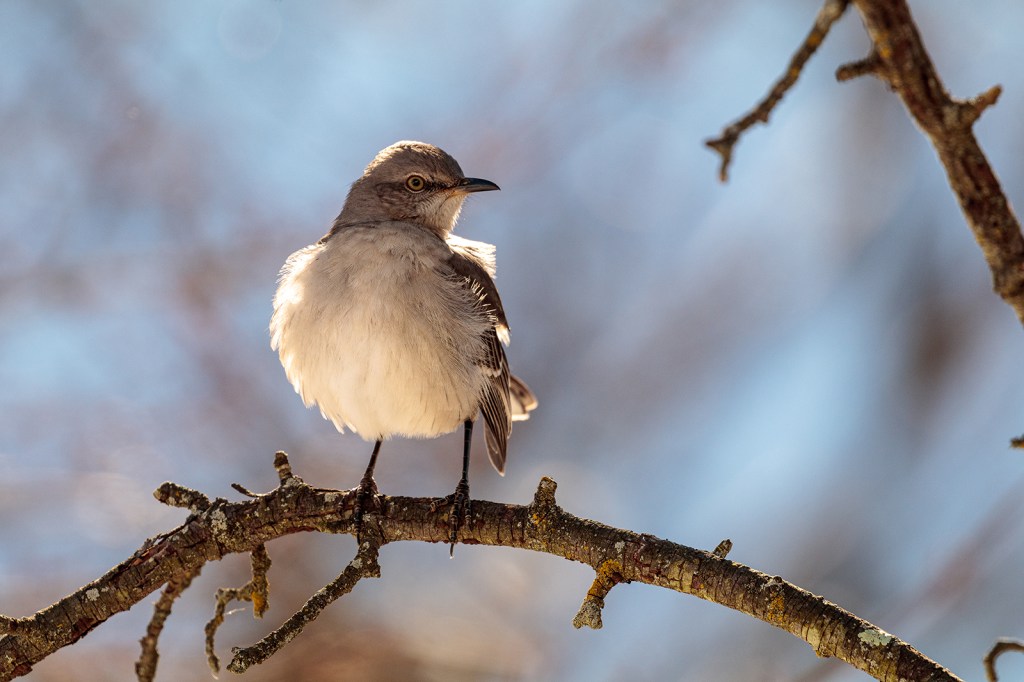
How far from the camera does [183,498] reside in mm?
3848

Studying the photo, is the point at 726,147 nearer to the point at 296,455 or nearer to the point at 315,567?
the point at 315,567

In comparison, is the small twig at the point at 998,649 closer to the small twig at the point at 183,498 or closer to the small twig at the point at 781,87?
the small twig at the point at 781,87

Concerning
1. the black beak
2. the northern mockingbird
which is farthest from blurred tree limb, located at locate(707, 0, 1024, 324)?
the black beak

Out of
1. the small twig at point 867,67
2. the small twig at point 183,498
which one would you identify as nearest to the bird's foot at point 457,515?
the small twig at point 183,498

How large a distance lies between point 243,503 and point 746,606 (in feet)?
6.97

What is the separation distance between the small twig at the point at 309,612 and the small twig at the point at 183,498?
0.76 meters

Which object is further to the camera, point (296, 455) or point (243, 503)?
point (296, 455)

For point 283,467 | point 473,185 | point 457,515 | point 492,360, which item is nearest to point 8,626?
point 283,467

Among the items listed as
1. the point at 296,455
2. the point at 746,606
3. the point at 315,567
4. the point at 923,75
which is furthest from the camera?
the point at 296,455

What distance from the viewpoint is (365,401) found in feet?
15.7

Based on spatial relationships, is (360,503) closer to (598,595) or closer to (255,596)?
(255,596)

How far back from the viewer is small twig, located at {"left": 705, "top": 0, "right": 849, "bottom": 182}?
5.93 feet

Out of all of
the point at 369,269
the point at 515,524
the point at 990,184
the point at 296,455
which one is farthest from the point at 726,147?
the point at 296,455

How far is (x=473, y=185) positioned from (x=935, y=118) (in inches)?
168
